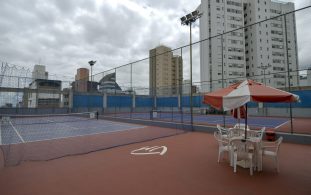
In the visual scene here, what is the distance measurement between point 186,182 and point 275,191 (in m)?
1.89

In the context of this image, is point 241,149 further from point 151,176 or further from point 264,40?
point 264,40

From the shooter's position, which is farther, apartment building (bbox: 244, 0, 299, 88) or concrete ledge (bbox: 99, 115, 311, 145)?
apartment building (bbox: 244, 0, 299, 88)

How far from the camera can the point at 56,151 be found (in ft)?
26.0

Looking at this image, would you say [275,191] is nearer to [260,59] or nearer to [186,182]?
[186,182]

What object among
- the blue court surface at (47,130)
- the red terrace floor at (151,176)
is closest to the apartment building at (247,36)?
the blue court surface at (47,130)

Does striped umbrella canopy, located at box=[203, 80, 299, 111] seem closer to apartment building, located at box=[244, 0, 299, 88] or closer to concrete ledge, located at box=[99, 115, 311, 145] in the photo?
concrete ledge, located at box=[99, 115, 311, 145]

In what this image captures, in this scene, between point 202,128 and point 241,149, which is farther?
point 202,128

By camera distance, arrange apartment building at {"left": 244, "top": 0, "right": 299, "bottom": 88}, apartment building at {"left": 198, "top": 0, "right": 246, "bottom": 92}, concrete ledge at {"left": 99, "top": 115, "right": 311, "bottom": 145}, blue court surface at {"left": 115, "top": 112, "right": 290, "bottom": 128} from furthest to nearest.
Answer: apartment building at {"left": 244, "top": 0, "right": 299, "bottom": 88}, apartment building at {"left": 198, "top": 0, "right": 246, "bottom": 92}, blue court surface at {"left": 115, "top": 112, "right": 290, "bottom": 128}, concrete ledge at {"left": 99, "top": 115, "right": 311, "bottom": 145}

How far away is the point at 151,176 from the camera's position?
16.7 ft

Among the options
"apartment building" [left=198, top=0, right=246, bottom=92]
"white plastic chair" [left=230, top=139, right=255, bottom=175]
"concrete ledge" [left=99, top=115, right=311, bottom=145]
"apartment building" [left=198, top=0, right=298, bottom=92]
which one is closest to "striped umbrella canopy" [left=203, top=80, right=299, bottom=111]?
"white plastic chair" [left=230, top=139, right=255, bottom=175]

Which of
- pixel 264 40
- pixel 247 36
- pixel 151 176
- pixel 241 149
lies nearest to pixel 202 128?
pixel 241 149

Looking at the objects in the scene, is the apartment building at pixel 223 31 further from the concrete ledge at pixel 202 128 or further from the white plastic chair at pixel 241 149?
the white plastic chair at pixel 241 149

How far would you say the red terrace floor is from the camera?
4309mm

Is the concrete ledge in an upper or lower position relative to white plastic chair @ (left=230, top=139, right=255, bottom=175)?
lower
